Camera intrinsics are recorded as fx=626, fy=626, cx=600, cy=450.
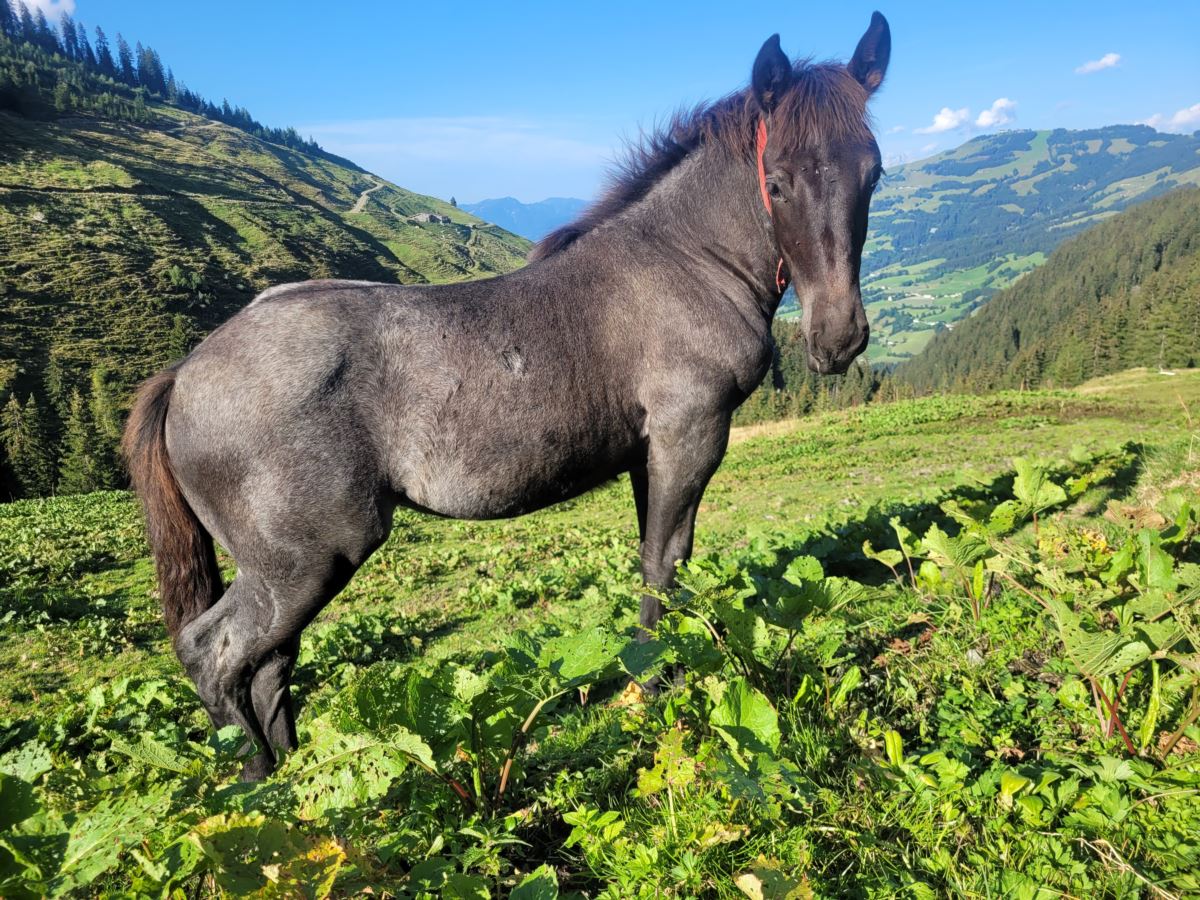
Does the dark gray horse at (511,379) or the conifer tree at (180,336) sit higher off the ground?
the conifer tree at (180,336)

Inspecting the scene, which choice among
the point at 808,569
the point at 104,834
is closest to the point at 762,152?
the point at 808,569

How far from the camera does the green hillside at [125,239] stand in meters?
69.6

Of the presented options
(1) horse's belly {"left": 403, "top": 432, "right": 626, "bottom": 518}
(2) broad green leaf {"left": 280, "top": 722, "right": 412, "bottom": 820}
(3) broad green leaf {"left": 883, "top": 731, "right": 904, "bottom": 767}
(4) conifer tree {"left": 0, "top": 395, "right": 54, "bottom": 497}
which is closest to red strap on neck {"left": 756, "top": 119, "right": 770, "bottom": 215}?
(1) horse's belly {"left": 403, "top": 432, "right": 626, "bottom": 518}

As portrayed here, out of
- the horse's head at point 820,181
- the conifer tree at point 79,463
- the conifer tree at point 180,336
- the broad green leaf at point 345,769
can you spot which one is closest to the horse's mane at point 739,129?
the horse's head at point 820,181

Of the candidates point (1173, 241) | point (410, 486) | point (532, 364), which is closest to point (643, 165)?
point (532, 364)

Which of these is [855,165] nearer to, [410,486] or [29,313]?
[410,486]

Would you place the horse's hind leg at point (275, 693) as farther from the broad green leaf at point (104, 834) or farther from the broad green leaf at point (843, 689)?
the broad green leaf at point (843, 689)

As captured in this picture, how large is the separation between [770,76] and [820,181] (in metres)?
0.68

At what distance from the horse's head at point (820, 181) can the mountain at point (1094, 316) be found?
87.5 meters

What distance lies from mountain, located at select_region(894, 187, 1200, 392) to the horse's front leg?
87822 millimetres

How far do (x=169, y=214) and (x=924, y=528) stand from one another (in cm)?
13921

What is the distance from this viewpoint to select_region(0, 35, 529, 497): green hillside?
69562 mm

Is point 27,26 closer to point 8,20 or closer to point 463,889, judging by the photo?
point 8,20

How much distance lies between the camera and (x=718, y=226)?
3.84 metres
